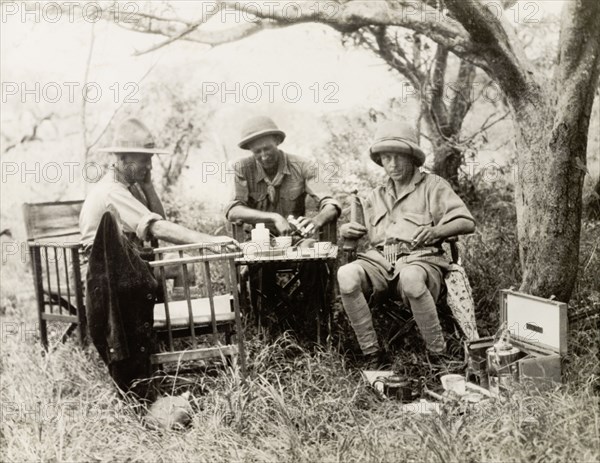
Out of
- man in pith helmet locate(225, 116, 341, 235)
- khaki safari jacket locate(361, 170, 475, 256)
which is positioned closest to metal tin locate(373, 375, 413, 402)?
khaki safari jacket locate(361, 170, 475, 256)

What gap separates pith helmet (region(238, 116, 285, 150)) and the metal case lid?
2393mm

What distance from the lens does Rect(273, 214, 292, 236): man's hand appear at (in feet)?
18.7

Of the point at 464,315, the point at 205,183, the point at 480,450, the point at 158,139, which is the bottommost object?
the point at 480,450

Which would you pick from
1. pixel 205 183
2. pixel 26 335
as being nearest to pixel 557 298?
pixel 26 335

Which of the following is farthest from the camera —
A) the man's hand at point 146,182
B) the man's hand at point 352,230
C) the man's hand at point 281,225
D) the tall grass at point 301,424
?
the man's hand at point 281,225

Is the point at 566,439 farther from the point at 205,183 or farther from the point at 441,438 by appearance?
the point at 205,183

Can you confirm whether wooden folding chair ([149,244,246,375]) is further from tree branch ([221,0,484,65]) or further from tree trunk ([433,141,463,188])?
tree trunk ([433,141,463,188])

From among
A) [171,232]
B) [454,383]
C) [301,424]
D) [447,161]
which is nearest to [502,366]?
[454,383]

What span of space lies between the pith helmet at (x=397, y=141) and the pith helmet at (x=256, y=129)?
1043 mm

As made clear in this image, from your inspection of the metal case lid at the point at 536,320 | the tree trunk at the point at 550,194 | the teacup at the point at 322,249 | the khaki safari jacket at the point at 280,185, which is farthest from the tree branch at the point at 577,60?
the khaki safari jacket at the point at 280,185

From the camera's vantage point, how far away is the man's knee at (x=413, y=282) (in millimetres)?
4738

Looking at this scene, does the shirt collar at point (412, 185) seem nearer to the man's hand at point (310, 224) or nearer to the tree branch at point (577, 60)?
the man's hand at point (310, 224)

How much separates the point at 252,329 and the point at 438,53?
17.0ft

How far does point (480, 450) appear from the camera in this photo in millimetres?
3406
